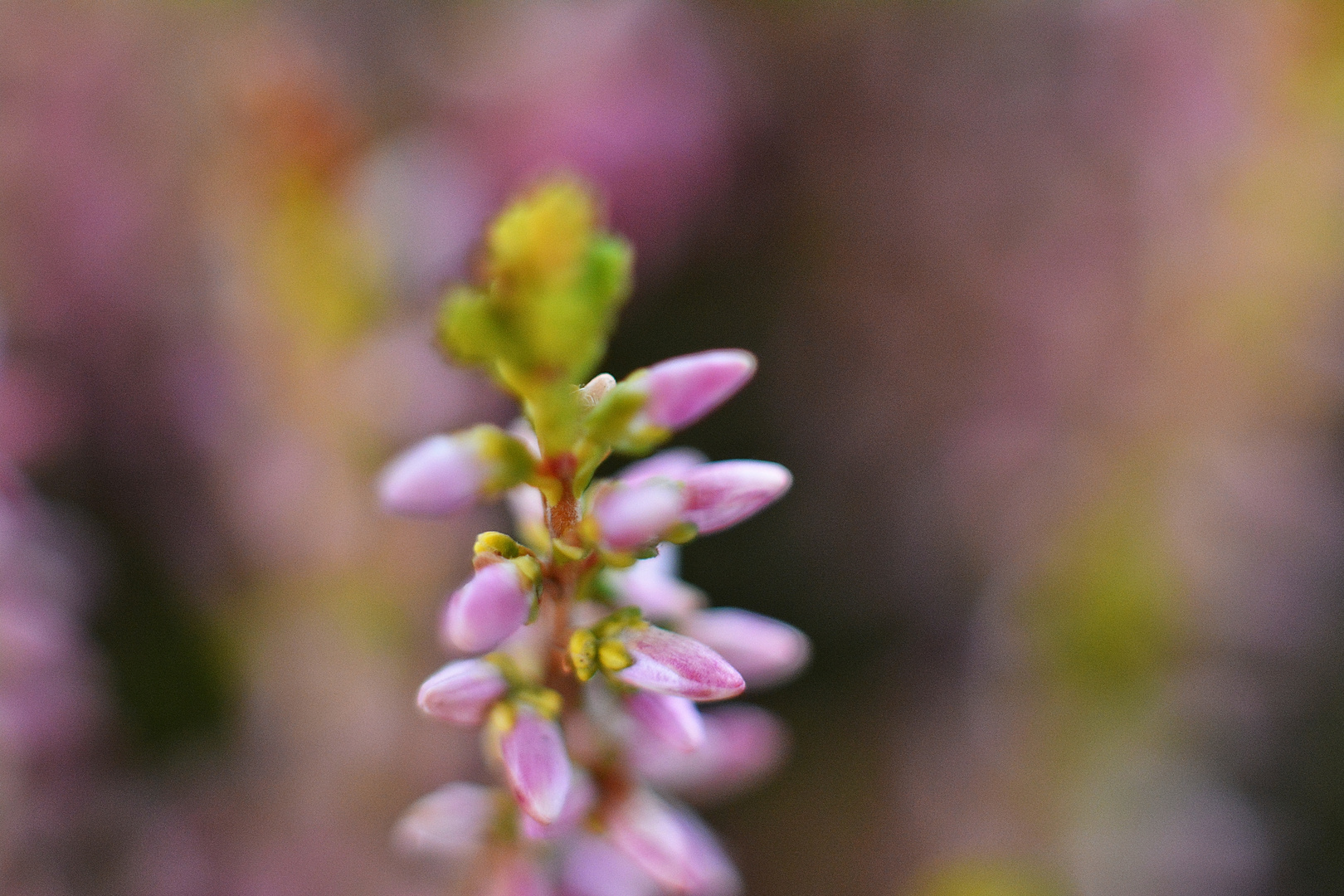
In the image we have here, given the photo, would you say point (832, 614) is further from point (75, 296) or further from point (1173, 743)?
point (75, 296)

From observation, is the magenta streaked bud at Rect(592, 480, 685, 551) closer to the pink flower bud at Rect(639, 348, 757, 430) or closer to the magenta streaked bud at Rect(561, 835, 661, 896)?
the pink flower bud at Rect(639, 348, 757, 430)

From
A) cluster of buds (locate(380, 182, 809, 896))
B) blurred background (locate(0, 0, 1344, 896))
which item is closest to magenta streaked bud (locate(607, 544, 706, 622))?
cluster of buds (locate(380, 182, 809, 896))

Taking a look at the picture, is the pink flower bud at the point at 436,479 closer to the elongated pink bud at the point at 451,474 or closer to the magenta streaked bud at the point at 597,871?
the elongated pink bud at the point at 451,474

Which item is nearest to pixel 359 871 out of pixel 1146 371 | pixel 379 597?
pixel 379 597

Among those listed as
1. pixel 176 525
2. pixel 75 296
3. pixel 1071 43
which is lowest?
pixel 176 525

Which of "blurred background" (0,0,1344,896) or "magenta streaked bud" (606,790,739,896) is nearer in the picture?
"magenta streaked bud" (606,790,739,896)

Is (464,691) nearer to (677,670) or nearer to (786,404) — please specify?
(677,670)
